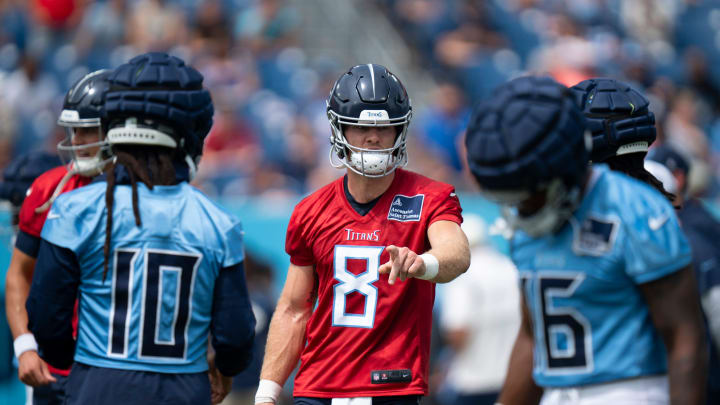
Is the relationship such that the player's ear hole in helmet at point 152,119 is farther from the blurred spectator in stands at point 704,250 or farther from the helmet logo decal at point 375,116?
the blurred spectator in stands at point 704,250

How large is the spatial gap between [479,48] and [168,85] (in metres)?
9.67

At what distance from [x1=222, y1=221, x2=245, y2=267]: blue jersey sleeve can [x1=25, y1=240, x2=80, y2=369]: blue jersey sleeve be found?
0.63m

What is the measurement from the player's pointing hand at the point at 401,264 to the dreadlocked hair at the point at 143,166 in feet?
4.02

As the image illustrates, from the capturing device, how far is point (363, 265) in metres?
4.24

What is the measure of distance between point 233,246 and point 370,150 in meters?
0.75

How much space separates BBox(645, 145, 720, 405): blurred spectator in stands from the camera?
221 inches

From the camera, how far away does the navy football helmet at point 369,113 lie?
425 centimetres

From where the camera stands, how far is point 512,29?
14.3 metres

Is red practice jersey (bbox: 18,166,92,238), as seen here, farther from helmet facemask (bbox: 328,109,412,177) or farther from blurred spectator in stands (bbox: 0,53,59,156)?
blurred spectator in stands (bbox: 0,53,59,156)

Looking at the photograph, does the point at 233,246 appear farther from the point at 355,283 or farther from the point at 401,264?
the point at 401,264

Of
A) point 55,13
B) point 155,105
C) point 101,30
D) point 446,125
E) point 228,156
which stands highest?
point 55,13

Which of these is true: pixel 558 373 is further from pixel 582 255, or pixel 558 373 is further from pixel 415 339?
pixel 415 339

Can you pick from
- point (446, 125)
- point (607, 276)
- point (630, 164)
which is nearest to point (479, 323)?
point (630, 164)

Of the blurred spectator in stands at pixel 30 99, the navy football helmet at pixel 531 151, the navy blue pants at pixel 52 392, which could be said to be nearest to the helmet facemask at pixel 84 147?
the navy blue pants at pixel 52 392
